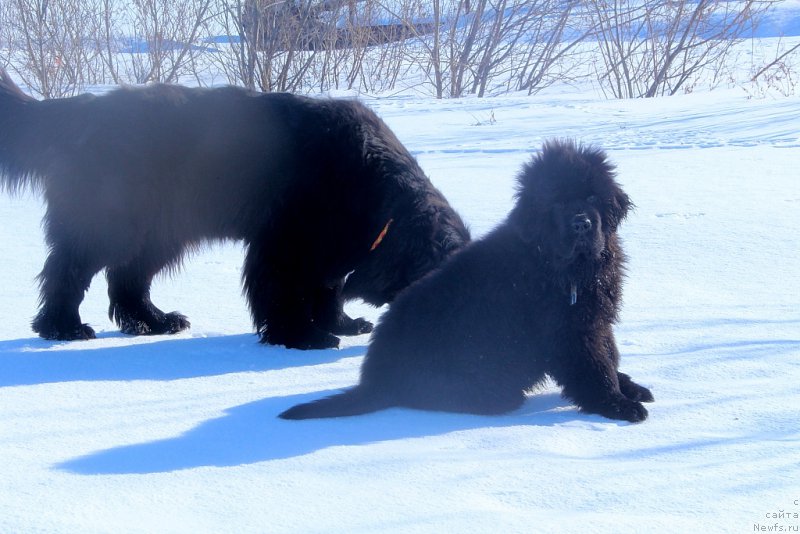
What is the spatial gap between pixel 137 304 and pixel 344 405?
2.08 meters

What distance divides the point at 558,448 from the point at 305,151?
2.40 meters

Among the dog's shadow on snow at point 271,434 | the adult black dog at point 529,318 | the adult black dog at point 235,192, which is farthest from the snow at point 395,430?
the adult black dog at point 235,192

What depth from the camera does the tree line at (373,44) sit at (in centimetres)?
1541

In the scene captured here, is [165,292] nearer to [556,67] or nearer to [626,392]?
[626,392]

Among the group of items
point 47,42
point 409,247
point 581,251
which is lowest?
point 409,247

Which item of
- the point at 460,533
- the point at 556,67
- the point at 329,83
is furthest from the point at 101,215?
the point at 556,67

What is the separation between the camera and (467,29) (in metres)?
16.8

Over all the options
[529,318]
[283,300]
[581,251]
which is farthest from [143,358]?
[581,251]

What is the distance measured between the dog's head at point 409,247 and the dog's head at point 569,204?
94 cm

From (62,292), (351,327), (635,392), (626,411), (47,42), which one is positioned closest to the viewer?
(626,411)

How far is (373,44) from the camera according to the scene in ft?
56.9

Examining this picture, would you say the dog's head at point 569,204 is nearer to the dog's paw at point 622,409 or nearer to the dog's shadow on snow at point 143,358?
the dog's paw at point 622,409

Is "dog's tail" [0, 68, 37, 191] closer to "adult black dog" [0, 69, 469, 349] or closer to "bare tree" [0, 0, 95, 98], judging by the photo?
"adult black dog" [0, 69, 469, 349]

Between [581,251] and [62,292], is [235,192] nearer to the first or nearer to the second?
[62,292]
